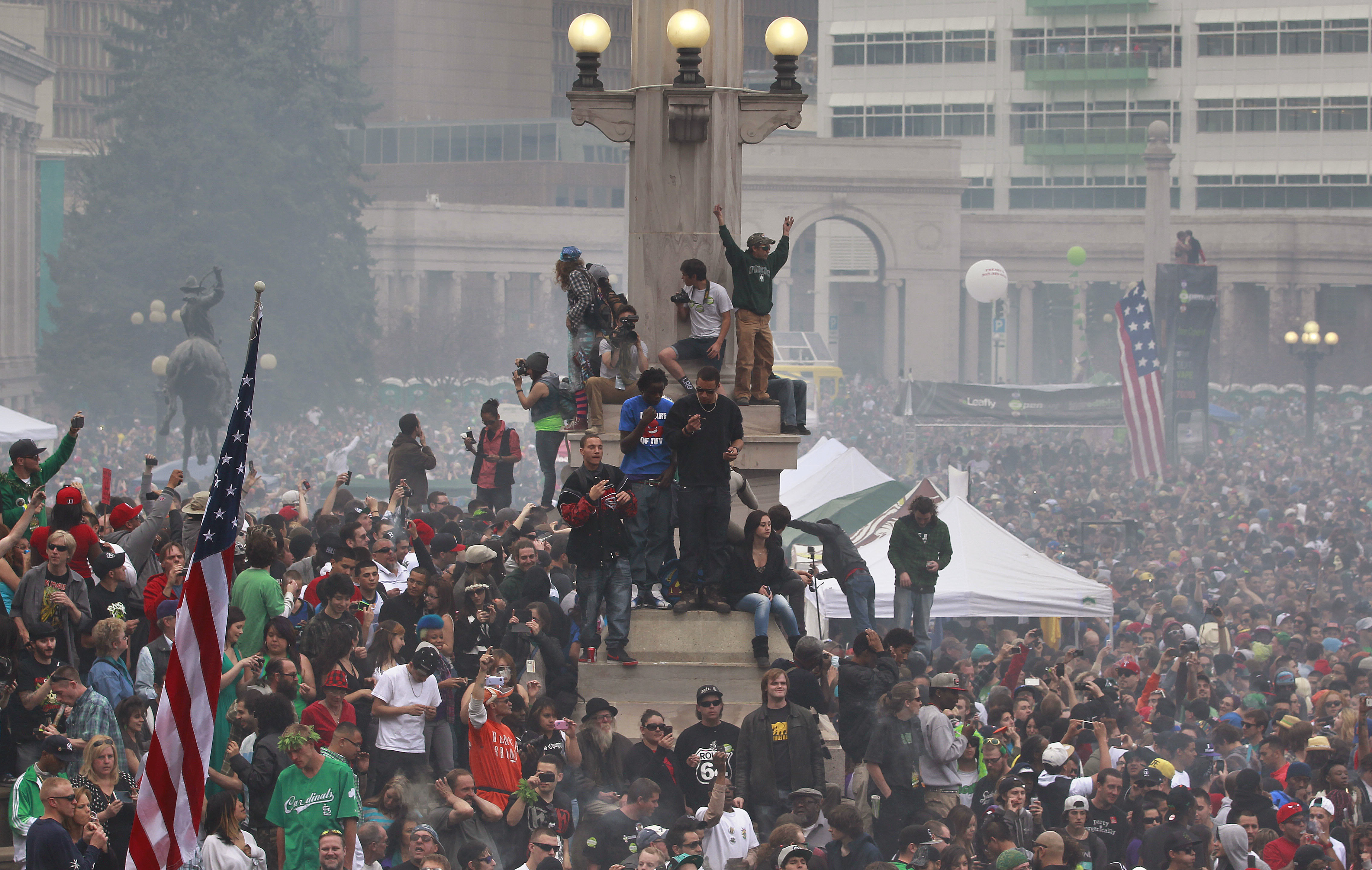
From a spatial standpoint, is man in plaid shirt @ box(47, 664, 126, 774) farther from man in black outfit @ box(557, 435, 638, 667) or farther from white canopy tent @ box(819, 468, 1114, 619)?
white canopy tent @ box(819, 468, 1114, 619)

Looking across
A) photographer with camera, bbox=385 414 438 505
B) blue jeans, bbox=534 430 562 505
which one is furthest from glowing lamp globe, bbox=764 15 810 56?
photographer with camera, bbox=385 414 438 505

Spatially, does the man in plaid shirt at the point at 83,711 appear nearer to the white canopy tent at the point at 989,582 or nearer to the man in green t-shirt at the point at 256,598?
the man in green t-shirt at the point at 256,598

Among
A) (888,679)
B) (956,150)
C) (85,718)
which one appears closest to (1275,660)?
(888,679)

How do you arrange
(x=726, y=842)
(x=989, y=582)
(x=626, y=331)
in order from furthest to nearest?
(x=989, y=582) → (x=626, y=331) → (x=726, y=842)

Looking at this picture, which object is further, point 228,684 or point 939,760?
point 939,760

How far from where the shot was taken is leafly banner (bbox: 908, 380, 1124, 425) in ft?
158

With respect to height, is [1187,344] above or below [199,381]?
above

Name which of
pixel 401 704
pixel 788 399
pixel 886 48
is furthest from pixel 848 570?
pixel 886 48

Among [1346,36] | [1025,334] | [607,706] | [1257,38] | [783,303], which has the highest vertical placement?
[1257,38]

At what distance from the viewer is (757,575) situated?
35.0 ft

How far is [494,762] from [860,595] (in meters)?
4.77

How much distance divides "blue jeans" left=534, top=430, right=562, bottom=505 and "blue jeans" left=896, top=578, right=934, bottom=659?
3.40 metres

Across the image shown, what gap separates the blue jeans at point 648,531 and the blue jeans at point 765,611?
61 cm

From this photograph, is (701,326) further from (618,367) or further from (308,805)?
(308,805)
